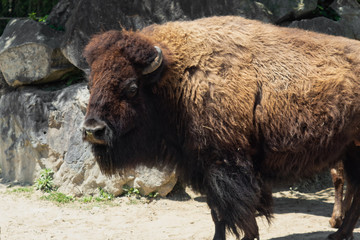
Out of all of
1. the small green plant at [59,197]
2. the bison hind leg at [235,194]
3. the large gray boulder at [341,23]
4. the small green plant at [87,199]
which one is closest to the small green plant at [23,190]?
the small green plant at [59,197]

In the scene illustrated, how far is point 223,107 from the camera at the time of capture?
13.7 ft

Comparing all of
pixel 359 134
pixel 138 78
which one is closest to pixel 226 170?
pixel 138 78

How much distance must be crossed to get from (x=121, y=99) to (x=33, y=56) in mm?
4464

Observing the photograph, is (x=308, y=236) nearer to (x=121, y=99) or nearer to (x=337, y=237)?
(x=337, y=237)

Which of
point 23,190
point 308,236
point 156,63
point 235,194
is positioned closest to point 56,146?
point 23,190

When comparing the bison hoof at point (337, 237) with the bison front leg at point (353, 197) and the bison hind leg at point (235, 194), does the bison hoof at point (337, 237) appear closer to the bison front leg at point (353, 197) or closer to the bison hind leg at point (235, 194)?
the bison front leg at point (353, 197)

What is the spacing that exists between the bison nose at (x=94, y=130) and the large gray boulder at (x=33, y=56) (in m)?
4.42

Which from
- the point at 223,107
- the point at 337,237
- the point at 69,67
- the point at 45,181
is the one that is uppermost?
the point at 223,107

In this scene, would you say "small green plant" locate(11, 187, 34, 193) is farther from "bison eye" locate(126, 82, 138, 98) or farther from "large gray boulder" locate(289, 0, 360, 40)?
"large gray boulder" locate(289, 0, 360, 40)

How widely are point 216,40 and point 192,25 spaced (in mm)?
337

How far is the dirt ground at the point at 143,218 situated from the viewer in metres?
5.54

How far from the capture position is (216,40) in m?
4.48

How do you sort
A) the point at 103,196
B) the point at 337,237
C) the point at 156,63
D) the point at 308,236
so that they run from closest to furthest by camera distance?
the point at 156,63
the point at 337,237
the point at 308,236
the point at 103,196

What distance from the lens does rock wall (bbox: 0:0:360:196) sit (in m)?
7.41
